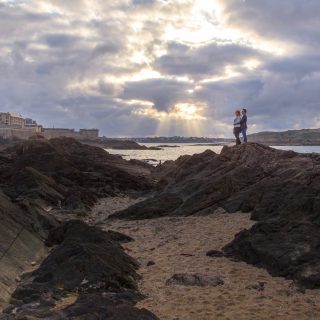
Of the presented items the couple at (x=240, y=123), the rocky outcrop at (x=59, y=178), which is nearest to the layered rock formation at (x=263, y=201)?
the couple at (x=240, y=123)

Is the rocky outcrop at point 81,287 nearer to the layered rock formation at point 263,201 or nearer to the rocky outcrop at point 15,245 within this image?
the rocky outcrop at point 15,245

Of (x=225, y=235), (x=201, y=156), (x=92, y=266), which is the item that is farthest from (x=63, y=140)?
(x=92, y=266)

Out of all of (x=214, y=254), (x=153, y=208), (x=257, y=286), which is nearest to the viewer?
(x=257, y=286)

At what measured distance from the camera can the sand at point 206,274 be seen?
362 inches

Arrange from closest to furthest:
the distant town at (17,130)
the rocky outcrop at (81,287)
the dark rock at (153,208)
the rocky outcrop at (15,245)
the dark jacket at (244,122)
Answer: the rocky outcrop at (81,287), the rocky outcrop at (15,245), the dark rock at (153,208), the dark jacket at (244,122), the distant town at (17,130)

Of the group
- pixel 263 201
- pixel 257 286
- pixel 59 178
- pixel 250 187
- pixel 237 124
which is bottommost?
pixel 257 286

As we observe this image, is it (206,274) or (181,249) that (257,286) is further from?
(181,249)

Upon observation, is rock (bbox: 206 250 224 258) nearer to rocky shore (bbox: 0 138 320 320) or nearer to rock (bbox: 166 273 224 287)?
rocky shore (bbox: 0 138 320 320)

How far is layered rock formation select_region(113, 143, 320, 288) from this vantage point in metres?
11.9

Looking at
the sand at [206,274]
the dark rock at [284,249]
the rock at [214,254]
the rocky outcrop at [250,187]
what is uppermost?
the rocky outcrop at [250,187]

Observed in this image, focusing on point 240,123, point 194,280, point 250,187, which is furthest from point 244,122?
point 194,280

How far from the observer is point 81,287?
10102 mm

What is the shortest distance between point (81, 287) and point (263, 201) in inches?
332

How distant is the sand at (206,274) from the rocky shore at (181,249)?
0.04m
